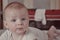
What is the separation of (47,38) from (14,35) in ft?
0.65

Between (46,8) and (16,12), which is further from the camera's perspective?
(46,8)

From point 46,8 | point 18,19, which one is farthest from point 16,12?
point 46,8

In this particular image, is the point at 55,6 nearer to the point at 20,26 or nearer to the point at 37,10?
the point at 37,10

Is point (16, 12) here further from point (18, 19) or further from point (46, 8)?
point (46, 8)

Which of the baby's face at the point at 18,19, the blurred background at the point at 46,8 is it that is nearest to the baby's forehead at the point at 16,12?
the baby's face at the point at 18,19

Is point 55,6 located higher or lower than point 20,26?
higher

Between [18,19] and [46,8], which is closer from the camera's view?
[18,19]

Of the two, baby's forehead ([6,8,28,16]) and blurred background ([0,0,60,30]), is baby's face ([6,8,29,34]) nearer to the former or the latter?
baby's forehead ([6,8,28,16])

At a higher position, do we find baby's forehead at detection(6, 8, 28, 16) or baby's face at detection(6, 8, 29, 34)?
baby's forehead at detection(6, 8, 28, 16)

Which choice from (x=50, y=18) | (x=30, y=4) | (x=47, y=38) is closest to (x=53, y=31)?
(x=47, y=38)

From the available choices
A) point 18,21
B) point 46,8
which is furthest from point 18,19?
point 46,8

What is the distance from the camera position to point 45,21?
111 centimetres

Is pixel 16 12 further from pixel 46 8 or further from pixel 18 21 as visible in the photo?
pixel 46 8

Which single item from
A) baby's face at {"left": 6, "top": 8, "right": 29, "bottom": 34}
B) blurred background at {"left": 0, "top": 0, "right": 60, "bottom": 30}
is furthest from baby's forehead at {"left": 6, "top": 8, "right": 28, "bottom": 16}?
blurred background at {"left": 0, "top": 0, "right": 60, "bottom": 30}
